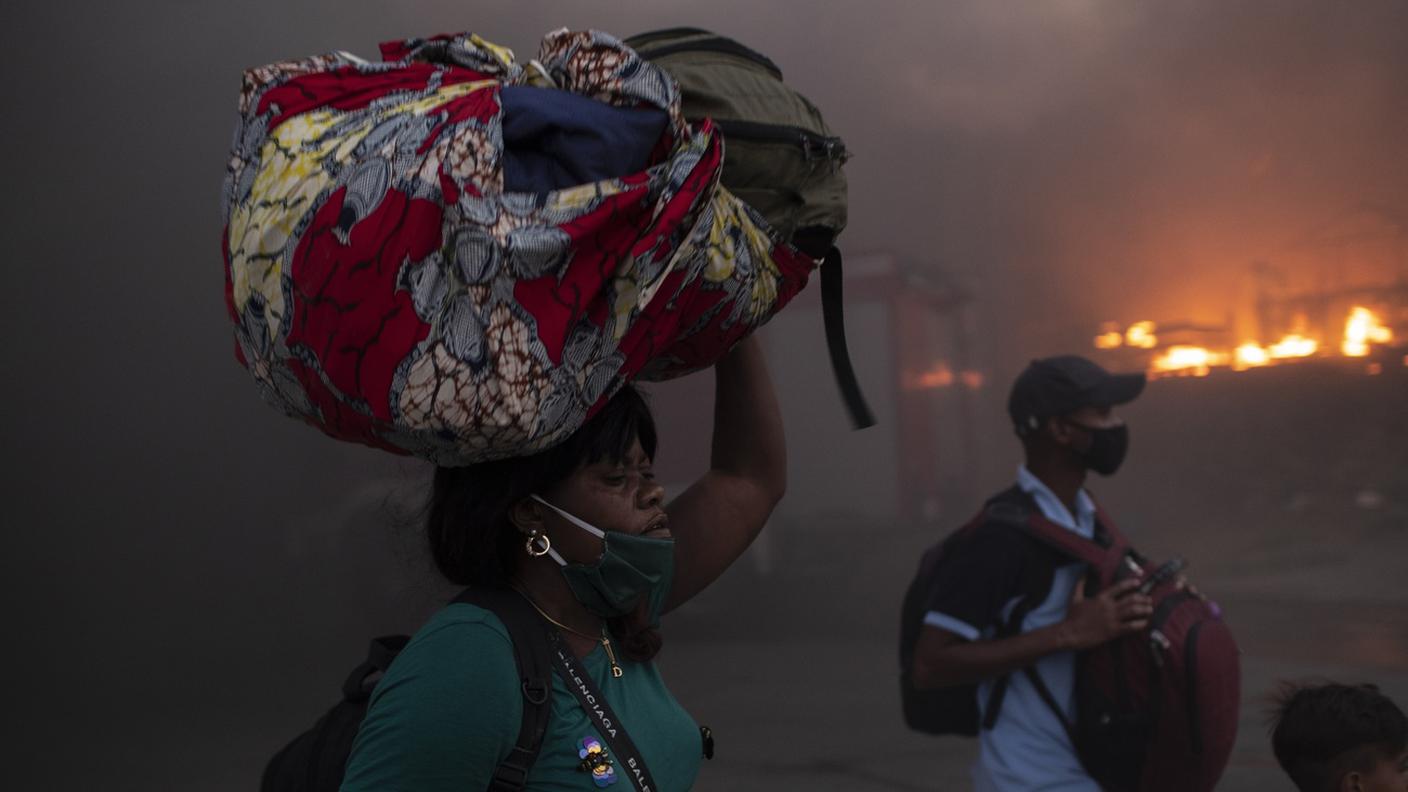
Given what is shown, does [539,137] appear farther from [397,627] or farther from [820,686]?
[397,627]

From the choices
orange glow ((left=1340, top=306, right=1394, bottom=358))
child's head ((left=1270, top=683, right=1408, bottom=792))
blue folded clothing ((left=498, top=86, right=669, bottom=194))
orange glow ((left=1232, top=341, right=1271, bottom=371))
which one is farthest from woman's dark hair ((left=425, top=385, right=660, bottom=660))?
orange glow ((left=1340, top=306, right=1394, bottom=358))

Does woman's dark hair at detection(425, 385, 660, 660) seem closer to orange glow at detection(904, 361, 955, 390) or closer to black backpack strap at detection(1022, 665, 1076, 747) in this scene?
black backpack strap at detection(1022, 665, 1076, 747)

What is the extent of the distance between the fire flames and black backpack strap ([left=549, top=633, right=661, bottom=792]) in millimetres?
2441

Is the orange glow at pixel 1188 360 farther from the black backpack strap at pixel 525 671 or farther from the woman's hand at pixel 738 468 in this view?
the black backpack strap at pixel 525 671

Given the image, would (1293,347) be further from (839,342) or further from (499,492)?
(499,492)

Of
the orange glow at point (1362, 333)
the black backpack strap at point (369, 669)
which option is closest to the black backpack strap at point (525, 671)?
the black backpack strap at point (369, 669)

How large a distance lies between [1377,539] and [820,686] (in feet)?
4.92

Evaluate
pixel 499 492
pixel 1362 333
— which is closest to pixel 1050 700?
pixel 1362 333

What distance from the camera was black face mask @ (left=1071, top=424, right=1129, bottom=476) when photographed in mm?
3459

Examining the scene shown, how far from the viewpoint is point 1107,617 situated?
3.16m

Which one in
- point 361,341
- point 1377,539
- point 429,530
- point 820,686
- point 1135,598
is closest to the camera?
point 361,341

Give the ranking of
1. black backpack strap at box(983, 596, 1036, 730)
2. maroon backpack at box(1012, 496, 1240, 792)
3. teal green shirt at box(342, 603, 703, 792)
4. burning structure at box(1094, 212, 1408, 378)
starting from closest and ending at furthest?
1. teal green shirt at box(342, 603, 703, 792)
2. maroon backpack at box(1012, 496, 1240, 792)
3. black backpack strap at box(983, 596, 1036, 730)
4. burning structure at box(1094, 212, 1408, 378)

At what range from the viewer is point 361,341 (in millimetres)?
1368

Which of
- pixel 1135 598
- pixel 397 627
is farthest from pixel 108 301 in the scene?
pixel 1135 598
